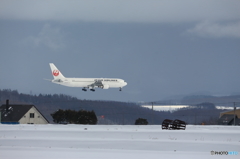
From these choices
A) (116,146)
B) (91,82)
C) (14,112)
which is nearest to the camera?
(116,146)

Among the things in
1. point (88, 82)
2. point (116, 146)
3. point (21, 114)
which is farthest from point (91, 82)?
point (116, 146)

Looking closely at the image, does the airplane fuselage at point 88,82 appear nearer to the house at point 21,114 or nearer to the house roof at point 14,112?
the house at point 21,114

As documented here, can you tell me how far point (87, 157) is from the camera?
30.3 m

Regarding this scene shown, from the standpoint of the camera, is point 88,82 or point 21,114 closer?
point 21,114

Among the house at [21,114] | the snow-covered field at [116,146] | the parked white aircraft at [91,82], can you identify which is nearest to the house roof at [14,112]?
the house at [21,114]

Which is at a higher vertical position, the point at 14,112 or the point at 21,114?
the point at 14,112

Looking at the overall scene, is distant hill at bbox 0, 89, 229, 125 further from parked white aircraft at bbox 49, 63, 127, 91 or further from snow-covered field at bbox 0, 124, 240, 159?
snow-covered field at bbox 0, 124, 240, 159

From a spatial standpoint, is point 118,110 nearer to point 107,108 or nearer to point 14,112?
point 107,108

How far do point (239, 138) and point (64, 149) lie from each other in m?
16.6

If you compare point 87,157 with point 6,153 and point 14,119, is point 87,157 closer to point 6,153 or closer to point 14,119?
point 6,153

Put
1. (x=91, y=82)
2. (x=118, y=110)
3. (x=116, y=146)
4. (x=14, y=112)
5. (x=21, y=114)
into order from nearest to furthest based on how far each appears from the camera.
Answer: (x=116, y=146)
(x=21, y=114)
(x=14, y=112)
(x=91, y=82)
(x=118, y=110)

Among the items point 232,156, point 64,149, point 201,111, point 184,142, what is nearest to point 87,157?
point 64,149

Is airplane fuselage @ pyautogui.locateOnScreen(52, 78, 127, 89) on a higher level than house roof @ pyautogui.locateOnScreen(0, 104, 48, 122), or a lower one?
higher

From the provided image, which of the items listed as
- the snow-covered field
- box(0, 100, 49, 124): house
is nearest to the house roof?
box(0, 100, 49, 124): house
